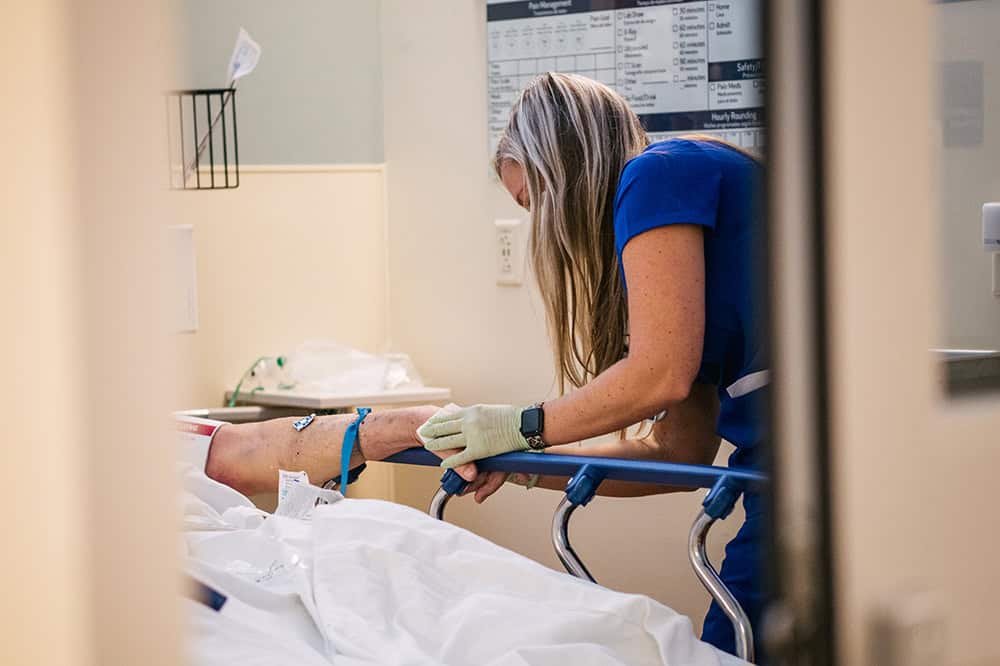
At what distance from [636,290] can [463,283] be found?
60.4 inches

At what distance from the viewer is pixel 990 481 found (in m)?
0.81

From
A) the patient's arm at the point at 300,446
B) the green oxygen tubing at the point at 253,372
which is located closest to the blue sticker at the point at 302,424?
the patient's arm at the point at 300,446

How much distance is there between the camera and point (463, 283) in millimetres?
3182

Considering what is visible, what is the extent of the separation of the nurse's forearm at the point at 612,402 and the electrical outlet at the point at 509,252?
4.03 ft

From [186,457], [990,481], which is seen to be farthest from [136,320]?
[186,457]

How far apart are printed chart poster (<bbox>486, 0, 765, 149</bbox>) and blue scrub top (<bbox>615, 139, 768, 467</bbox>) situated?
37.1 inches

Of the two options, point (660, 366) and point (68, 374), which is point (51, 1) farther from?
point (660, 366)

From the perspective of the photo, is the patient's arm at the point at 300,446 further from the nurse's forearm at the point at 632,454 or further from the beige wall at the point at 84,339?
the beige wall at the point at 84,339

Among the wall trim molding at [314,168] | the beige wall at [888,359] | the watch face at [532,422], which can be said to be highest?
the wall trim molding at [314,168]

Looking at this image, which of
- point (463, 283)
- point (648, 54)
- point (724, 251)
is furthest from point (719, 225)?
point (463, 283)

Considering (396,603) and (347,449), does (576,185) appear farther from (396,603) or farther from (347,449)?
(396,603)

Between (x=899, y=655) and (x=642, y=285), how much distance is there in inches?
37.5

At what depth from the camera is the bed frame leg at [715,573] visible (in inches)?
56.9

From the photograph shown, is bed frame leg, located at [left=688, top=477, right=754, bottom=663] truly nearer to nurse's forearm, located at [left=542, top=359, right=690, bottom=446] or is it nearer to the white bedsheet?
the white bedsheet
